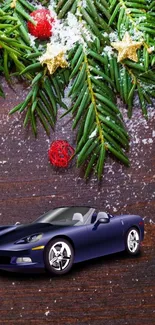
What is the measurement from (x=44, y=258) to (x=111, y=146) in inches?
8.1

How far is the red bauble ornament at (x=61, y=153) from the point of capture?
1.13 m

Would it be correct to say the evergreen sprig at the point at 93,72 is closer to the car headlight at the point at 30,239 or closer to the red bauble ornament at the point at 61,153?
the red bauble ornament at the point at 61,153

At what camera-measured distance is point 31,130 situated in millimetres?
1138

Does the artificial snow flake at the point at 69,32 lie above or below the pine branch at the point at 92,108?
above

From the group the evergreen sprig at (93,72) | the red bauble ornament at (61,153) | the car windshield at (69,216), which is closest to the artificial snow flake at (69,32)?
the evergreen sprig at (93,72)

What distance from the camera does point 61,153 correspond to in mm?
1126

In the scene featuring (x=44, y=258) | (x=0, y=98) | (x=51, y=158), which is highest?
(x=0, y=98)

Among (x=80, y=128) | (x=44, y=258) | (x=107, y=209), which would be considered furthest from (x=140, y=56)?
(x=44, y=258)

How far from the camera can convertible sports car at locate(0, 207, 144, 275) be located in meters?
1.06

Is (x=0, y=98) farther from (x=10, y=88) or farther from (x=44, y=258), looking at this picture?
(x=44, y=258)

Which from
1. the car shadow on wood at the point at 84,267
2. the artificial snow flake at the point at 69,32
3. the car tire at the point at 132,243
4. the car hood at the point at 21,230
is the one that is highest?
the artificial snow flake at the point at 69,32

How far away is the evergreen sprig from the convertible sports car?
8cm

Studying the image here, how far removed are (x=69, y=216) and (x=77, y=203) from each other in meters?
0.03

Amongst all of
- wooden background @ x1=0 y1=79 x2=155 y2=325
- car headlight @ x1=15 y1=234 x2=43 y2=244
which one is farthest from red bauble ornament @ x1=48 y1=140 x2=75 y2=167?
car headlight @ x1=15 y1=234 x2=43 y2=244
